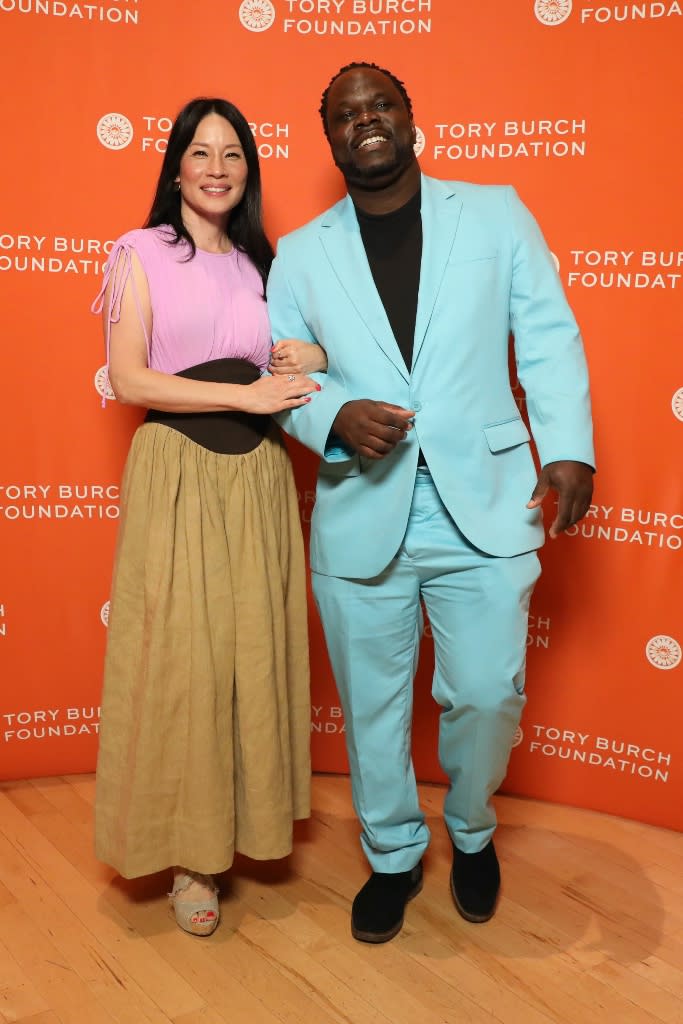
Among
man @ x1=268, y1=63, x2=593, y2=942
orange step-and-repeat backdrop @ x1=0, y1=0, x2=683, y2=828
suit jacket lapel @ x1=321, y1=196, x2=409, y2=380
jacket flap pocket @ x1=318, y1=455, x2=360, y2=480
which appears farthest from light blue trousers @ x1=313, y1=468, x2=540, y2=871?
orange step-and-repeat backdrop @ x1=0, y1=0, x2=683, y2=828

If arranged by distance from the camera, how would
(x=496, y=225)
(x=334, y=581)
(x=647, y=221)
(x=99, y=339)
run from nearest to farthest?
(x=496, y=225)
(x=334, y=581)
(x=647, y=221)
(x=99, y=339)

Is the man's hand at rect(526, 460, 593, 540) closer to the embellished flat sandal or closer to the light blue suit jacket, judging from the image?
the light blue suit jacket

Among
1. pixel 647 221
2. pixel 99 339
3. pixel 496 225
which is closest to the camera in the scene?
pixel 496 225

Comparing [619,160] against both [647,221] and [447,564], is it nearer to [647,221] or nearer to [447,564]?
[647,221]

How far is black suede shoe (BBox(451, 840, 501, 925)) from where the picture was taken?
225 cm

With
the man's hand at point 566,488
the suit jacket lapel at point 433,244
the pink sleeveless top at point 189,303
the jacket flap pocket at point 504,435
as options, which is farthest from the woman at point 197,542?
the man's hand at point 566,488

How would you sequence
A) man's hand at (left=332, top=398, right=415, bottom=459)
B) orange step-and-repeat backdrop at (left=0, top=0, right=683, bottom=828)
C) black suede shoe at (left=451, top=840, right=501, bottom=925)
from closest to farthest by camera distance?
1. man's hand at (left=332, top=398, right=415, bottom=459)
2. black suede shoe at (left=451, top=840, right=501, bottom=925)
3. orange step-and-repeat backdrop at (left=0, top=0, right=683, bottom=828)

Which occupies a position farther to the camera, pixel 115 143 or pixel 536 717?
pixel 536 717

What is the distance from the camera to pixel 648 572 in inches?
106

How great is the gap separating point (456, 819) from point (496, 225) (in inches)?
50.9

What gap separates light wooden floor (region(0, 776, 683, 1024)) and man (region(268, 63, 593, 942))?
0.12 meters

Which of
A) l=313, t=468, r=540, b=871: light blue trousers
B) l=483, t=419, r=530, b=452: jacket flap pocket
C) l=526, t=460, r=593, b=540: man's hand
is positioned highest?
l=483, t=419, r=530, b=452: jacket flap pocket

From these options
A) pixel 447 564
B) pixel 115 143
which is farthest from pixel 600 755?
pixel 115 143

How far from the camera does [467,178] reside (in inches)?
105
